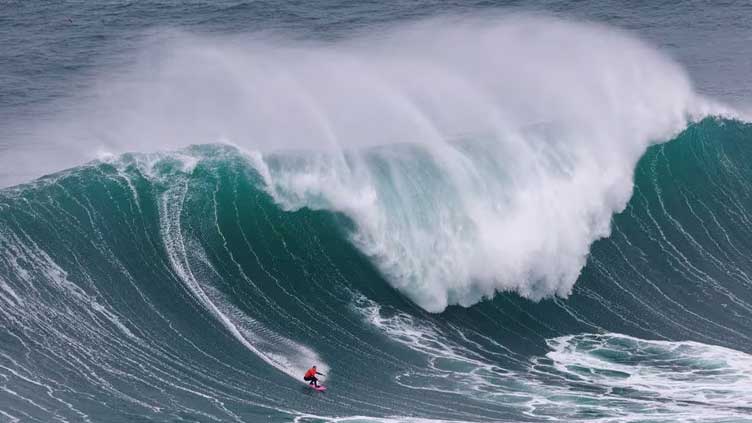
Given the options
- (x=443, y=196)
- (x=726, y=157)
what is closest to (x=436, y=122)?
(x=443, y=196)

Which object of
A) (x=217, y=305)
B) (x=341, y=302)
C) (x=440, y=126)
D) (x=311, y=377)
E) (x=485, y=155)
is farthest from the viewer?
(x=440, y=126)

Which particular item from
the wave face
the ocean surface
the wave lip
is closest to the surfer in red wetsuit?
the wave face

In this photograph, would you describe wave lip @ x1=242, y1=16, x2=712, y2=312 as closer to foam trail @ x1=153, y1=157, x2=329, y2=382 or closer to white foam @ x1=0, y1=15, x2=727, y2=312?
white foam @ x1=0, y1=15, x2=727, y2=312

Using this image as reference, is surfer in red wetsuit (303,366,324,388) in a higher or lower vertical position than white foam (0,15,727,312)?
lower

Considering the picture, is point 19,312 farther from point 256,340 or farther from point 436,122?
point 436,122

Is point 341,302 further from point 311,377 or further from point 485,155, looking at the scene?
point 485,155

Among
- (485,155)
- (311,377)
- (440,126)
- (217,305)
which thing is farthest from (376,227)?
(311,377)
